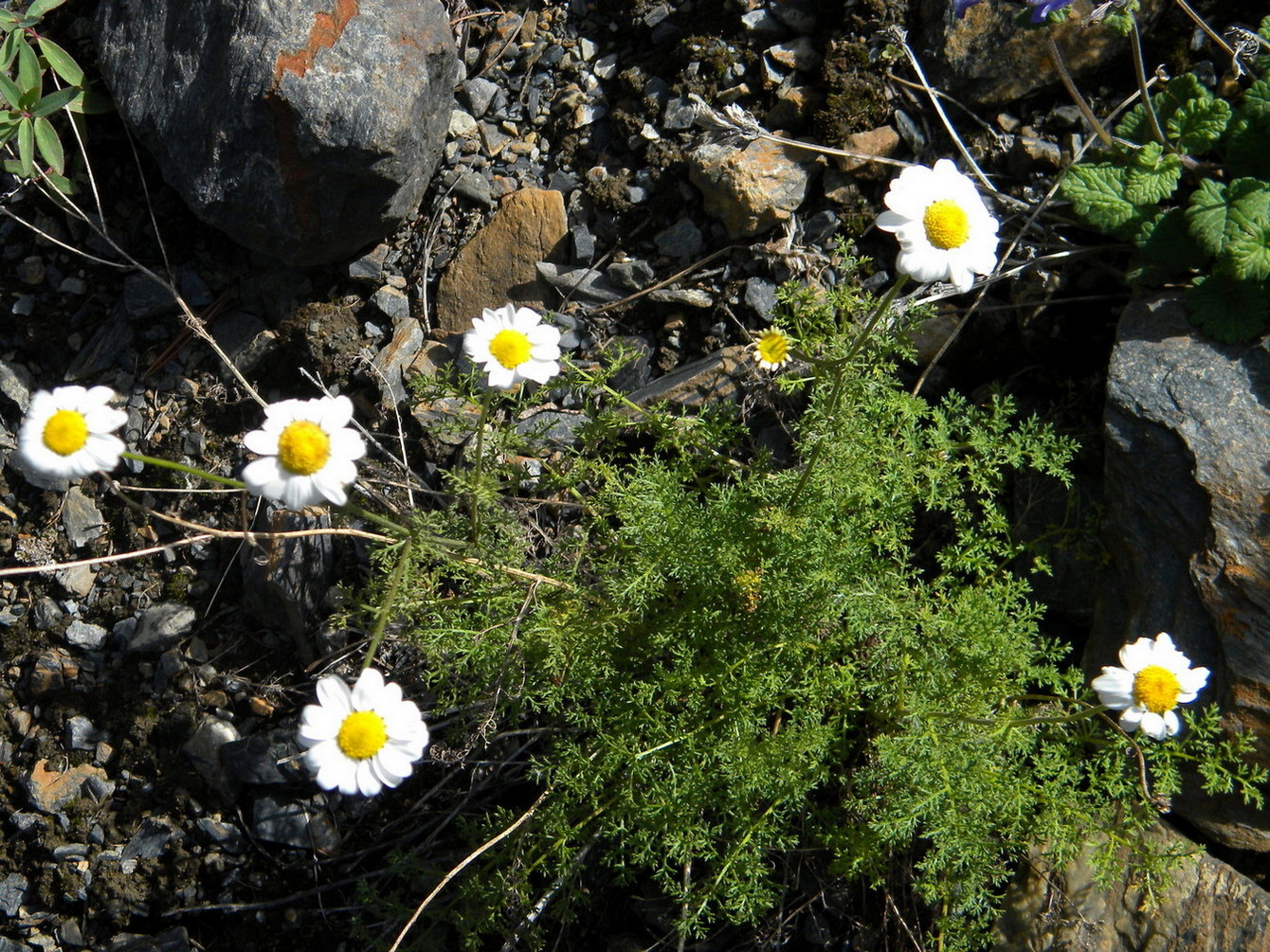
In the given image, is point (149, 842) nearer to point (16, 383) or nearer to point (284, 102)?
point (16, 383)

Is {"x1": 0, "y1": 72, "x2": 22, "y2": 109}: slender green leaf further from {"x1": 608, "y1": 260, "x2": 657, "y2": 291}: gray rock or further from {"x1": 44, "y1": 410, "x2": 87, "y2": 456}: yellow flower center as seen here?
{"x1": 608, "y1": 260, "x2": 657, "y2": 291}: gray rock

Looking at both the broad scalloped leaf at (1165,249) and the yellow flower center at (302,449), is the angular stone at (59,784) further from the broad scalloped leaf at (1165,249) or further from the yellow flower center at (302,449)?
the broad scalloped leaf at (1165,249)

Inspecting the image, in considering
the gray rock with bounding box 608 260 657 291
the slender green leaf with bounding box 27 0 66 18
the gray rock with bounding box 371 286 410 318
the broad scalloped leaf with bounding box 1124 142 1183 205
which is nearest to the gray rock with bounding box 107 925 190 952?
the gray rock with bounding box 371 286 410 318

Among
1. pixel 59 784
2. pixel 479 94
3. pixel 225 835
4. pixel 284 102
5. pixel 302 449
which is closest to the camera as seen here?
pixel 302 449

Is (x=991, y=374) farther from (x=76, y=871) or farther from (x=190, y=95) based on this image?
(x=76, y=871)

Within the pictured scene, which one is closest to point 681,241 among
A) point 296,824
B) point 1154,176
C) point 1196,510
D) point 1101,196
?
point 1101,196

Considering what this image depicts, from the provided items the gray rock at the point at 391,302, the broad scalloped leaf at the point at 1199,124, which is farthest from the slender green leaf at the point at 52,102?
the broad scalloped leaf at the point at 1199,124
